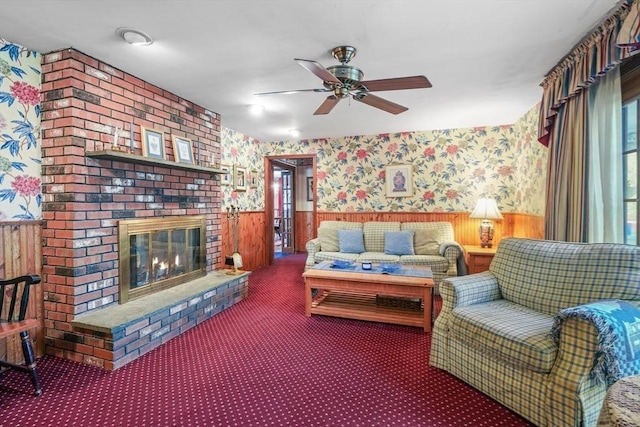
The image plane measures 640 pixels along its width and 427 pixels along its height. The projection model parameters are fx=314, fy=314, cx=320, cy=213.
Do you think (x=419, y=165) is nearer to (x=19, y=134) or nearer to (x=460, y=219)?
(x=460, y=219)

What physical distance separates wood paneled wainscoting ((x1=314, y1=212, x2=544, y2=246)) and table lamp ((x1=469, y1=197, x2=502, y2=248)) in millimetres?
346

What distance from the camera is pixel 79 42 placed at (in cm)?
224

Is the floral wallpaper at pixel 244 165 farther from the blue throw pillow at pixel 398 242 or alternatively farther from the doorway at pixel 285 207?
the blue throw pillow at pixel 398 242

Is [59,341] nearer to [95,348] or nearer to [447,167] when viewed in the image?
[95,348]

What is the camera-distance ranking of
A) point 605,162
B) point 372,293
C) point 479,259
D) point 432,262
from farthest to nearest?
1. point 432,262
2. point 479,259
3. point 372,293
4. point 605,162

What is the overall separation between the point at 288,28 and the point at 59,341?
111 inches

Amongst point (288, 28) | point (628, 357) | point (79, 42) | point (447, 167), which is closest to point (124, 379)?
point (79, 42)

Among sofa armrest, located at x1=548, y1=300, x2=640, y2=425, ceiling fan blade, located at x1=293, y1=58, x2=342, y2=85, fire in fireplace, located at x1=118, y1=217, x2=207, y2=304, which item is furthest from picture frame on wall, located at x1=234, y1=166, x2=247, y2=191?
sofa armrest, located at x1=548, y1=300, x2=640, y2=425

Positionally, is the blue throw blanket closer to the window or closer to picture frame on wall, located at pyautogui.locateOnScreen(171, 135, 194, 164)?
the window

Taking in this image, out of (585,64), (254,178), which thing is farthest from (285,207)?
(585,64)

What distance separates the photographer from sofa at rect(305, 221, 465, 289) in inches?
160

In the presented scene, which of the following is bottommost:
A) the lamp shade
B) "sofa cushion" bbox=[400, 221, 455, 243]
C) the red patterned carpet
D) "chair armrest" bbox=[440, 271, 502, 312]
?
the red patterned carpet

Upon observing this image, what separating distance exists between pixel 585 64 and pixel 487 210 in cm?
232

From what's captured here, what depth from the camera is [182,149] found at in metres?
3.33
